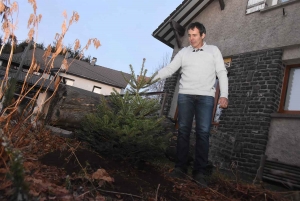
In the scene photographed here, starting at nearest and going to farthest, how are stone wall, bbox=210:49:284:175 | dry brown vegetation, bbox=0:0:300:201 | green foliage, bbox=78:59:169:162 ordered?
dry brown vegetation, bbox=0:0:300:201 < green foliage, bbox=78:59:169:162 < stone wall, bbox=210:49:284:175

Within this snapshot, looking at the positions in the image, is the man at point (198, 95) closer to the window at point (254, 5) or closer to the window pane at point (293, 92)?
the window pane at point (293, 92)

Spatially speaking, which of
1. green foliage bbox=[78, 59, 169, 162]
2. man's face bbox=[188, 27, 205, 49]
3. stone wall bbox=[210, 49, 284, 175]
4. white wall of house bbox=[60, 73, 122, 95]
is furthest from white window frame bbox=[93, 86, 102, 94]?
man's face bbox=[188, 27, 205, 49]

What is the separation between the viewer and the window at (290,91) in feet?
19.5

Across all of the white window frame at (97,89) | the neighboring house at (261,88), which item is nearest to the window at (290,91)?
the neighboring house at (261,88)

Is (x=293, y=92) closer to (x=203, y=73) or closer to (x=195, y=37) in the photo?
(x=203, y=73)

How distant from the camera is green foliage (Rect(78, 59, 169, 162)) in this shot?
2.97m

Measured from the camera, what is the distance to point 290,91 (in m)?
6.16

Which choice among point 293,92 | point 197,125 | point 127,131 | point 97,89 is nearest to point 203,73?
point 197,125

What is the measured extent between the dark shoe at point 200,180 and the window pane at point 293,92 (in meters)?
Result: 3.98

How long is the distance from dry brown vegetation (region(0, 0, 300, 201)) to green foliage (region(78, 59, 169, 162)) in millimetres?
158

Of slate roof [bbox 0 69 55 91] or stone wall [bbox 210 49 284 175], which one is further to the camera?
stone wall [bbox 210 49 284 175]

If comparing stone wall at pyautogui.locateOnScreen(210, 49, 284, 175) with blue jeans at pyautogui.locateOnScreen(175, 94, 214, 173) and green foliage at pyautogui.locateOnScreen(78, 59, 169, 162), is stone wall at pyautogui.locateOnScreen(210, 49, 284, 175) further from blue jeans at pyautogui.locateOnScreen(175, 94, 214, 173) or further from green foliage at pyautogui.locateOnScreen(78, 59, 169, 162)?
green foliage at pyautogui.locateOnScreen(78, 59, 169, 162)

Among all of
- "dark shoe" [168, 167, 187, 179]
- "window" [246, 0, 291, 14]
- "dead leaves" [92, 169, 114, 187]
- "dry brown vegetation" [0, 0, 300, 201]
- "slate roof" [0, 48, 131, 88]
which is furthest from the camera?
"slate roof" [0, 48, 131, 88]

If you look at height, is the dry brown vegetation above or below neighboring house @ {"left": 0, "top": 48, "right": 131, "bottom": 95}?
below
